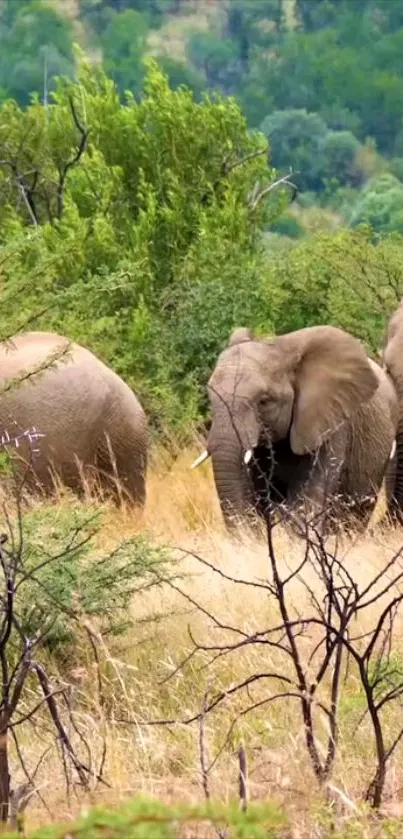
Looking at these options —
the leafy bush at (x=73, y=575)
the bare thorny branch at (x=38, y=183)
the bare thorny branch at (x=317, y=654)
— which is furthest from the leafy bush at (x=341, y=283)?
the leafy bush at (x=73, y=575)

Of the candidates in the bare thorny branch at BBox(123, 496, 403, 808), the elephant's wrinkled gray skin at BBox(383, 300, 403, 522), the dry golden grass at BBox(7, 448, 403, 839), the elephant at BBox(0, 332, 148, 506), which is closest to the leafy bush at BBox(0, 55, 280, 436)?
the elephant at BBox(0, 332, 148, 506)

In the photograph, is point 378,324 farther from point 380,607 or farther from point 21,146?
point 380,607

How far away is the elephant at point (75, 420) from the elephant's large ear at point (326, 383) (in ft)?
3.62

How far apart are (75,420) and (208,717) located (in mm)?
5671

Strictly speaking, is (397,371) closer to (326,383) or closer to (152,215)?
(326,383)

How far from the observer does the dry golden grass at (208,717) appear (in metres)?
4.80

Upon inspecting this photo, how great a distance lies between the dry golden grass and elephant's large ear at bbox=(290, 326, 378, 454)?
57.3 inches

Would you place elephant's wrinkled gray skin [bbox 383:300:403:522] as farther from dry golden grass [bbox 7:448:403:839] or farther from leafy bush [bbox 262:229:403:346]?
leafy bush [bbox 262:229:403:346]

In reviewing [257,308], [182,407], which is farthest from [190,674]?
[257,308]

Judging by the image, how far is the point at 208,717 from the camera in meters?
6.00

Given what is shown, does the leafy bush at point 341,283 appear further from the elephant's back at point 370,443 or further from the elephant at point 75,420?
the elephant at point 75,420

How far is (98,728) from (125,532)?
4.99 meters

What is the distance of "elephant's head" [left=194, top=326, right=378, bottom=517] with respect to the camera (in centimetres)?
1078

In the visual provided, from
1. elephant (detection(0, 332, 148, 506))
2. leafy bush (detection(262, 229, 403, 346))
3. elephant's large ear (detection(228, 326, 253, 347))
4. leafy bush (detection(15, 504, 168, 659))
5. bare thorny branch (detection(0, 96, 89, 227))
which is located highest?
bare thorny branch (detection(0, 96, 89, 227))
